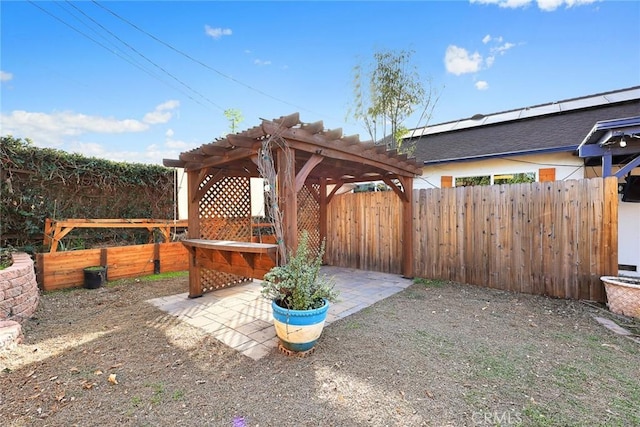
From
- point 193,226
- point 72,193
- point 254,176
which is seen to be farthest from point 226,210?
point 72,193

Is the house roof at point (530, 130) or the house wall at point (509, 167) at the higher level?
the house roof at point (530, 130)

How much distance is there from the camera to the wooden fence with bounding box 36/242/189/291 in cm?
483

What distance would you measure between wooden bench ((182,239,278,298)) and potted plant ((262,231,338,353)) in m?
0.39

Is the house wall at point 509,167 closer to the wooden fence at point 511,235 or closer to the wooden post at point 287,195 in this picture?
the wooden fence at point 511,235

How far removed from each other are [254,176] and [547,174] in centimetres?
667

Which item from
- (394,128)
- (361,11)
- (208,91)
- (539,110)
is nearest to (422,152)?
(394,128)

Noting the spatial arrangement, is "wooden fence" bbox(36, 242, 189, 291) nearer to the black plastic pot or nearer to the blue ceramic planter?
the black plastic pot

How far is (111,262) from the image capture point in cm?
553

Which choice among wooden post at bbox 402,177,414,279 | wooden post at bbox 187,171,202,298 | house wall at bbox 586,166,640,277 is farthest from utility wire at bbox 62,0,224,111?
house wall at bbox 586,166,640,277

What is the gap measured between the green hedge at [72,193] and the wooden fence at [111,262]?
815mm

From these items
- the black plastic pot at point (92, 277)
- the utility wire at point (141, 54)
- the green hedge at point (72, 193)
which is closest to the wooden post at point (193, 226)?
the black plastic pot at point (92, 277)

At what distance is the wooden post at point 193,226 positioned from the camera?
→ 458 centimetres

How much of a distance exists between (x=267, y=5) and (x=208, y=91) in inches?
199

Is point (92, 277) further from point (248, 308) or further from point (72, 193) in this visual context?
point (248, 308)
